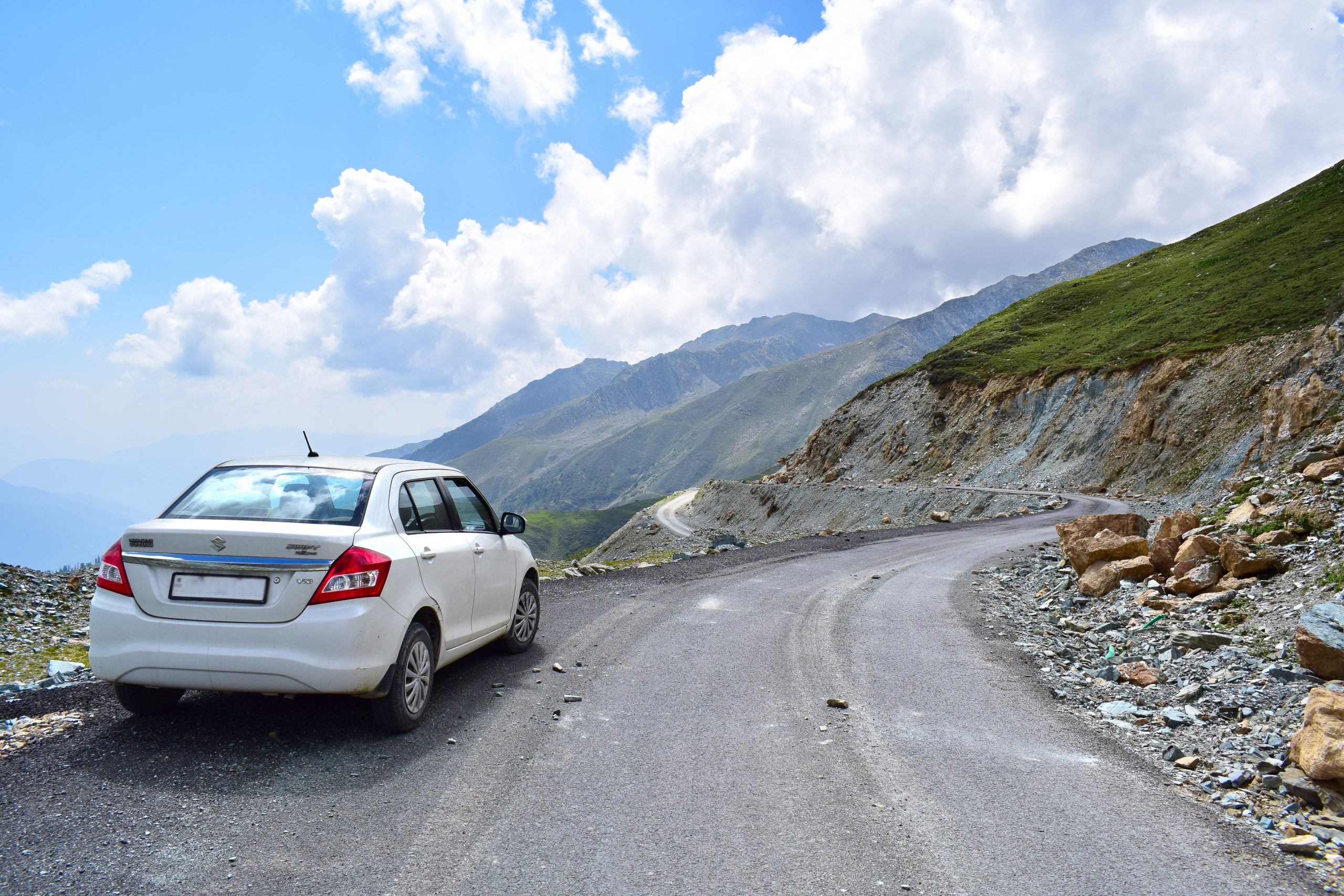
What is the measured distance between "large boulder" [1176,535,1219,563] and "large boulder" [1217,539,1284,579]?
51 cm

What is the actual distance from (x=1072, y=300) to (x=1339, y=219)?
86.0 feet

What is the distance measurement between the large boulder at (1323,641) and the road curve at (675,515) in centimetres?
5703

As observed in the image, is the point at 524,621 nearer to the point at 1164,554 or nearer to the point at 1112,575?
the point at 1112,575

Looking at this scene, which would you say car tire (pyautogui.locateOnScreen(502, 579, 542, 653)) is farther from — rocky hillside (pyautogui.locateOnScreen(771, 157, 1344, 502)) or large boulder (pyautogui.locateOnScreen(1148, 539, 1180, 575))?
rocky hillside (pyautogui.locateOnScreen(771, 157, 1344, 502))

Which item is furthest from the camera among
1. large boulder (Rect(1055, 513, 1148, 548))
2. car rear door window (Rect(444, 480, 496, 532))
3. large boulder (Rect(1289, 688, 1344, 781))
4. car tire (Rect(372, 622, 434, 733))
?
large boulder (Rect(1055, 513, 1148, 548))

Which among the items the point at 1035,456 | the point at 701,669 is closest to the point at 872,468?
the point at 1035,456

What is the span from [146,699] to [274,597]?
1685mm

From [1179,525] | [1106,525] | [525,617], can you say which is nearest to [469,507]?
[525,617]

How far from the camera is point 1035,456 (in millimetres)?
52719

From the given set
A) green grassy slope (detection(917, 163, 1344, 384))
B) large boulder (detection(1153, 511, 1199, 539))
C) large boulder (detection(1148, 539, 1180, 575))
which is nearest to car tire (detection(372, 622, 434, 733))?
large boulder (detection(1148, 539, 1180, 575))

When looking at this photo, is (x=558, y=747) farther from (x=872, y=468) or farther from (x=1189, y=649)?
(x=872, y=468)

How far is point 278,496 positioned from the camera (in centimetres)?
578

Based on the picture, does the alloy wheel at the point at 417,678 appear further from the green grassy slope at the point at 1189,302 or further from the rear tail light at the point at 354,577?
the green grassy slope at the point at 1189,302

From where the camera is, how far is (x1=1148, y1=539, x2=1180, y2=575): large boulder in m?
10.9
